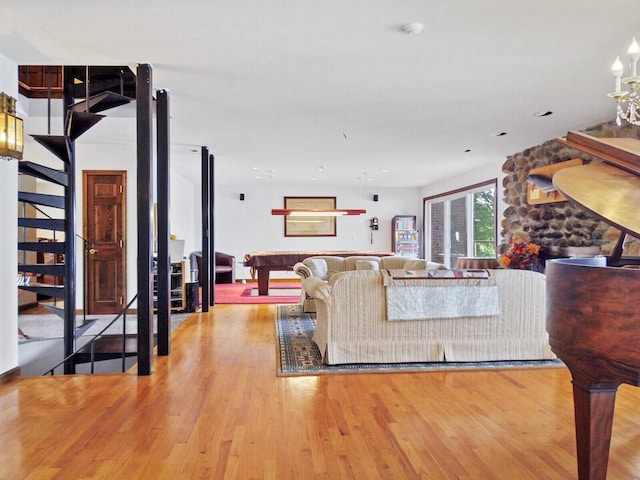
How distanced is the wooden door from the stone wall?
5.79 m

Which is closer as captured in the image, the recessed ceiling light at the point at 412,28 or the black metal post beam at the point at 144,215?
the recessed ceiling light at the point at 412,28

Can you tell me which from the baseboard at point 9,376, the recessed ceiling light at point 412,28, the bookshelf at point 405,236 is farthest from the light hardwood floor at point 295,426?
the bookshelf at point 405,236

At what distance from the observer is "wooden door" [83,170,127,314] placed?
5988 mm

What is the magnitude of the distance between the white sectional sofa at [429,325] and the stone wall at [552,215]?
1787 millimetres

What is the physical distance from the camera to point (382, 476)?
1.85 m

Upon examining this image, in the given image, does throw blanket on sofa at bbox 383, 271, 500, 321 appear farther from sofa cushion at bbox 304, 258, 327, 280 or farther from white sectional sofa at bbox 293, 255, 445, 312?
sofa cushion at bbox 304, 258, 327, 280

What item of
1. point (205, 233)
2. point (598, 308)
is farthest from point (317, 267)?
point (598, 308)

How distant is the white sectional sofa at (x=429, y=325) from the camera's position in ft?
11.3

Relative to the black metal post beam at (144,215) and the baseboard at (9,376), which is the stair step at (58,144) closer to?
the black metal post beam at (144,215)

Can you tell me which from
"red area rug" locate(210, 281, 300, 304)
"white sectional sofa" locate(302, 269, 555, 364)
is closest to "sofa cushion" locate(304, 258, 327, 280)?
"red area rug" locate(210, 281, 300, 304)

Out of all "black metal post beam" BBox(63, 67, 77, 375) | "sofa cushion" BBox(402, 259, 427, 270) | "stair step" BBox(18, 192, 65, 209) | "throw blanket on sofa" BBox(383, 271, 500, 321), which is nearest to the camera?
"throw blanket on sofa" BBox(383, 271, 500, 321)

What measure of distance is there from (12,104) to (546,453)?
366cm

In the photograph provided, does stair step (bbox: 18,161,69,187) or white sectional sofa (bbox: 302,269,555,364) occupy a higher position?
stair step (bbox: 18,161,69,187)

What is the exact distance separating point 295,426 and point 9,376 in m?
2.31
